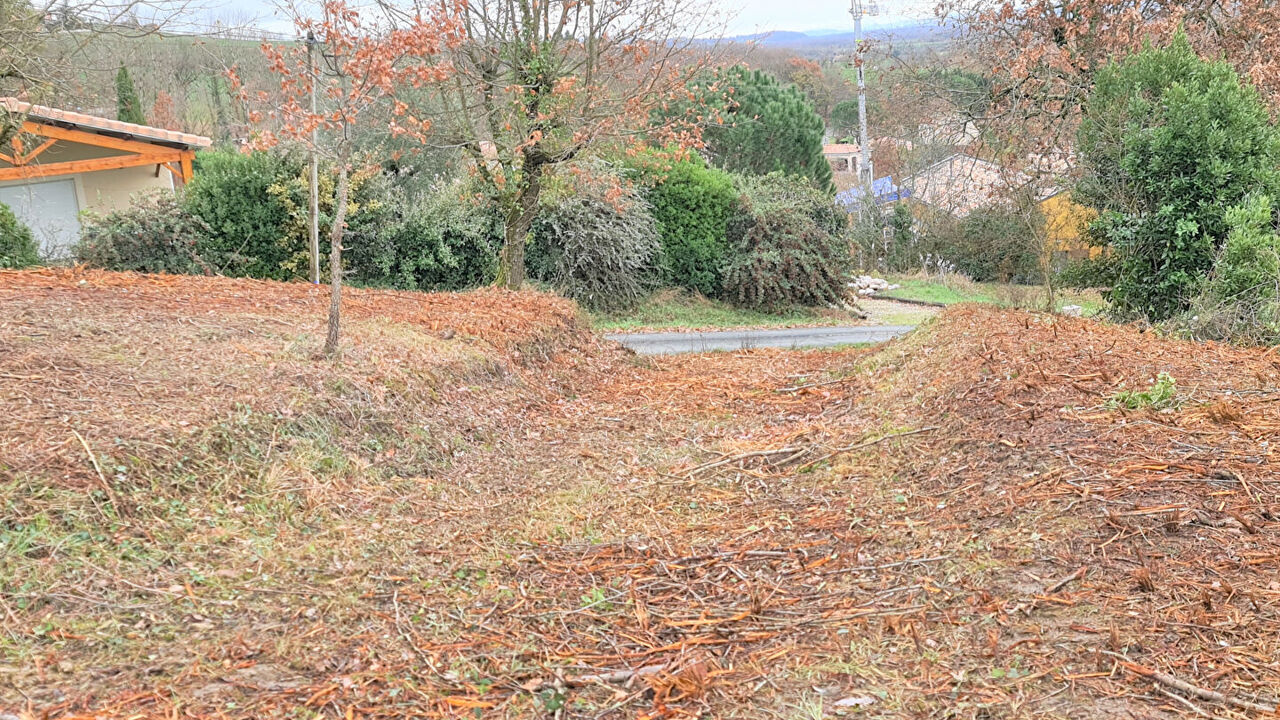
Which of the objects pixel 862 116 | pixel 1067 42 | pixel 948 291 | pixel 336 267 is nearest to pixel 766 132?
pixel 862 116

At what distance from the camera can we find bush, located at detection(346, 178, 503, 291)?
16.1 meters

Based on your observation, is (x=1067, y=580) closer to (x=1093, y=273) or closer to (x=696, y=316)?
(x=1093, y=273)

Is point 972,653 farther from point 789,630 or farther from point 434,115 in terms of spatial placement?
point 434,115

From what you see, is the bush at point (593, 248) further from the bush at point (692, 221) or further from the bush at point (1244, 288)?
the bush at point (1244, 288)

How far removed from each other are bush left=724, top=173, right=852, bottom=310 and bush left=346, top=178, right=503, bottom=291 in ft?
17.4

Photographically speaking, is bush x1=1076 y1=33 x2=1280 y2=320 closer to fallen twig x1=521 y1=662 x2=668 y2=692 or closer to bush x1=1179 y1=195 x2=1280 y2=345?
bush x1=1179 y1=195 x2=1280 y2=345

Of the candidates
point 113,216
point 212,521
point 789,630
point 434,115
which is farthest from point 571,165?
point 789,630

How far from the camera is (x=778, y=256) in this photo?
741 inches

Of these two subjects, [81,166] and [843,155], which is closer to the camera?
[81,166]

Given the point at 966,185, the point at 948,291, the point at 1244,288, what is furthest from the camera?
the point at 948,291

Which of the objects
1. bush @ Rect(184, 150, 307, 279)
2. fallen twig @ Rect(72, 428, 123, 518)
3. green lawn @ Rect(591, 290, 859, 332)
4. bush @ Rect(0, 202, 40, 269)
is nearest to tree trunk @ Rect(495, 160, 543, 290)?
green lawn @ Rect(591, 290, 859, 332)

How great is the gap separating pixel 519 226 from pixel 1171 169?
27.3 feet

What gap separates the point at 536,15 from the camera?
12.1 m

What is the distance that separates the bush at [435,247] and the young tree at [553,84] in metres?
3.36
